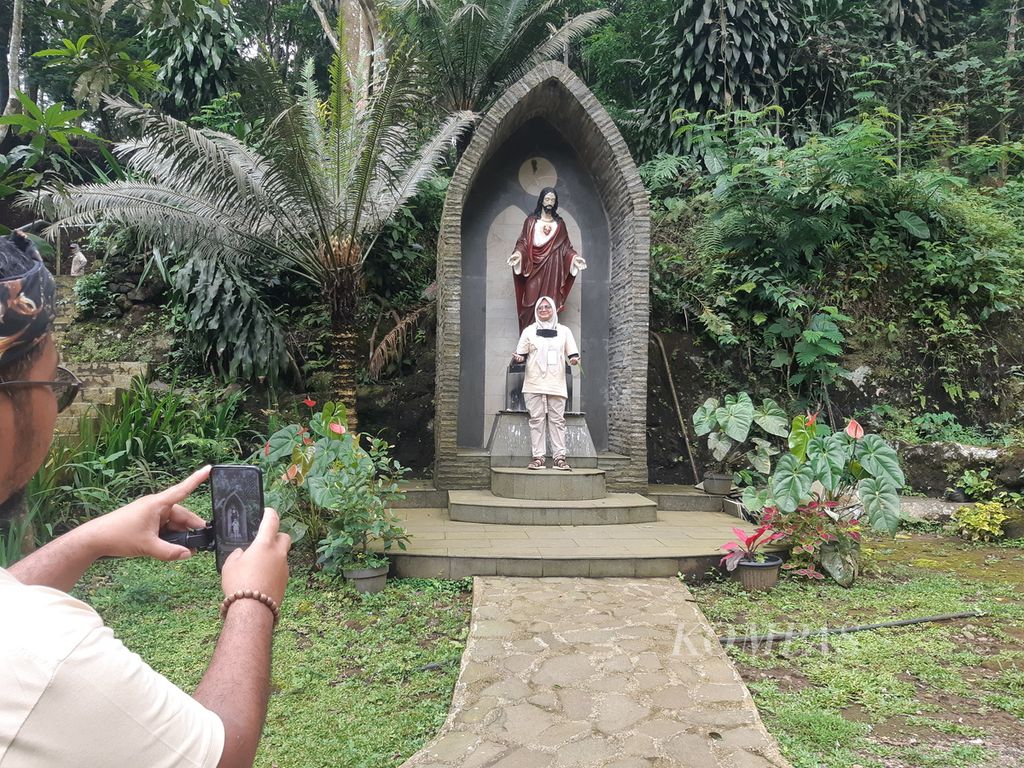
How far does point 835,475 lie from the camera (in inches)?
199

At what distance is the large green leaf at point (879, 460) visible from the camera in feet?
16.3

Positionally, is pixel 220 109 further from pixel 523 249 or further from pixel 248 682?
pixel 248 682

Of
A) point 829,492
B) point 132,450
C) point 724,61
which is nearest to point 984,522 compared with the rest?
point 829,492

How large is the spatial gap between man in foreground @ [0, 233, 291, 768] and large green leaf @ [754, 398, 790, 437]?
6420 millimetres

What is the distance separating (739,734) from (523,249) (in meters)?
6.36

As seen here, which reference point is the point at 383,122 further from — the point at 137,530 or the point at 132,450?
the point at 137,530

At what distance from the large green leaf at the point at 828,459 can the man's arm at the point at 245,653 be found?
465 centimetres

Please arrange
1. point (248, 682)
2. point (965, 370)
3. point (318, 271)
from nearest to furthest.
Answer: point (248, 682) → point (318, 271) → point (965, 370)

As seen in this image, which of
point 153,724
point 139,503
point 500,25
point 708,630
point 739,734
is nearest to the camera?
point 153,724

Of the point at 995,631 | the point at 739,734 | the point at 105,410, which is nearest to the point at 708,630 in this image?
the point at 739,734

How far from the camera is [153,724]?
763 mm

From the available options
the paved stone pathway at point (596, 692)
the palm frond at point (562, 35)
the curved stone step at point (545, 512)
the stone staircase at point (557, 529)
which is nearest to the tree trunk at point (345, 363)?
the stone staircase at point (557, 529)

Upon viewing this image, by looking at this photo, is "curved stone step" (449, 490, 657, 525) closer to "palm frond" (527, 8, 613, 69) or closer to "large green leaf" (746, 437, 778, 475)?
"large green leaf" (746, 437, 778, 475)

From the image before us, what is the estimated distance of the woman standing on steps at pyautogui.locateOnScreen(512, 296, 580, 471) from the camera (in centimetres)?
746
